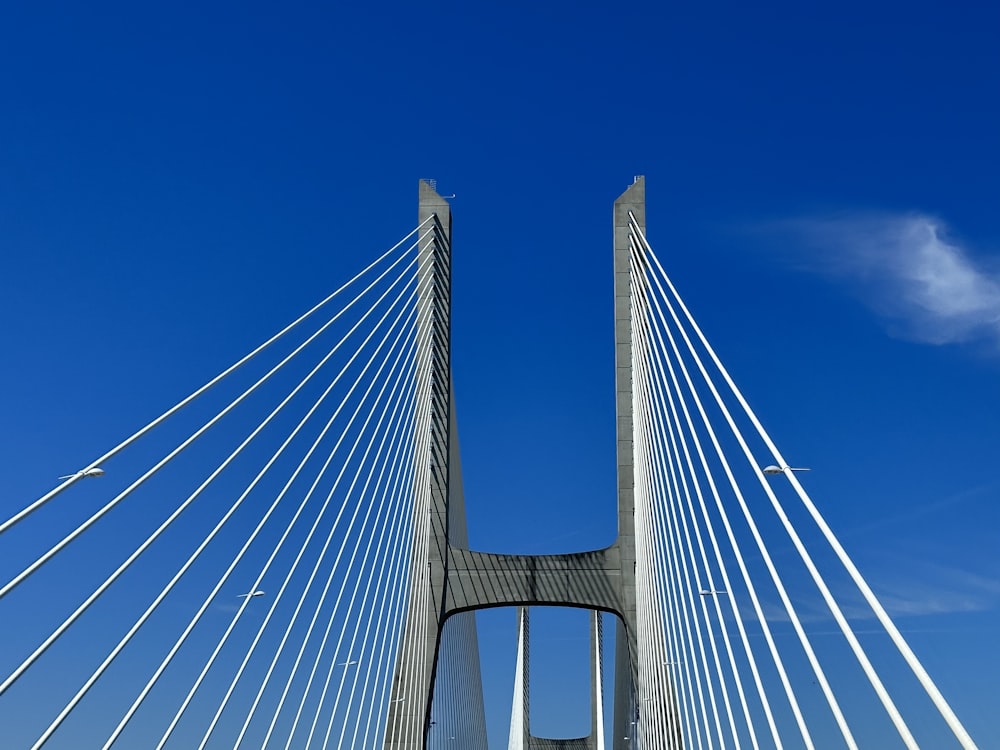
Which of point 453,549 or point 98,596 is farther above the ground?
point 453,549

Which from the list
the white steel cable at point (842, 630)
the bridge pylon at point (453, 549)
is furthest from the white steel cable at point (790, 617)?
the bridge pylon at point (453, 549)

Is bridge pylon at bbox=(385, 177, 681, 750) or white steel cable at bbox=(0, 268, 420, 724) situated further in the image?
bridge pylon at bbox=(385, 177, 681, 750)

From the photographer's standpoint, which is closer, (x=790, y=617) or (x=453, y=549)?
(x=790, y=617)

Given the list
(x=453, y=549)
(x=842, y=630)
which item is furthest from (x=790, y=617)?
(x=453, y=549)

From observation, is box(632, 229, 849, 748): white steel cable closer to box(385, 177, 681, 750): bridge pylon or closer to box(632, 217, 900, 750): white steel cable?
box(632, 217, 900, 750): white steel cable

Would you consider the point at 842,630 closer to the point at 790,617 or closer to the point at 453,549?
the point at 790,617

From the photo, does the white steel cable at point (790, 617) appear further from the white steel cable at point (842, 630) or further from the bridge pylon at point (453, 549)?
the bridge pylon at point (453, 549)

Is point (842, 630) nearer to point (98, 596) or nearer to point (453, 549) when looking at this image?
point (98, 596)

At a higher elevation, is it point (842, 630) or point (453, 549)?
point (453, 549)

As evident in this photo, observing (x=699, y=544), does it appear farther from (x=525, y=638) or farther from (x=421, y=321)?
(x=525, y=638)

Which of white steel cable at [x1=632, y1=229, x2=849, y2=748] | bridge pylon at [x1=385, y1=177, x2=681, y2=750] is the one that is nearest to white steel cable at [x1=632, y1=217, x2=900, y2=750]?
white steel cable at [x1=632, y1=229, x2=849, y2=748]

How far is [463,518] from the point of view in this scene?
1039 inches

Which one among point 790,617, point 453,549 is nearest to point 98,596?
point 790,617

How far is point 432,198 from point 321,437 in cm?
778
